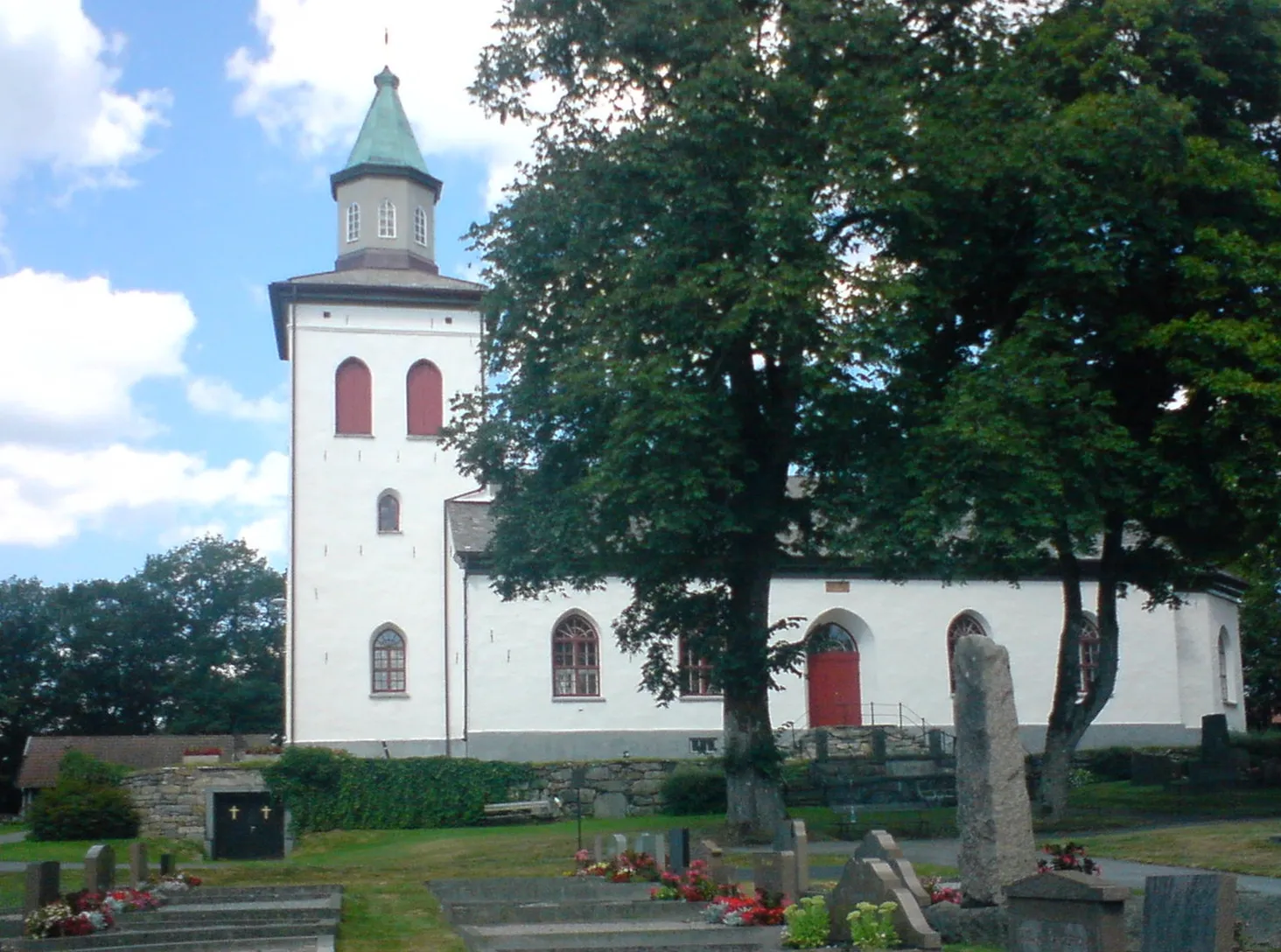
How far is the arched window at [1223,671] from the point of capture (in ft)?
139

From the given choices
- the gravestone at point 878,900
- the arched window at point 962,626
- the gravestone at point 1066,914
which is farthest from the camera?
the arched window at point 962,626

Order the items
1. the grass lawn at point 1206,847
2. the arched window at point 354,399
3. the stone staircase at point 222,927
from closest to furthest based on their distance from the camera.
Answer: the stone staircase at point 222,927
the grass lawn at point 1206,847
the arched window at point 354,399

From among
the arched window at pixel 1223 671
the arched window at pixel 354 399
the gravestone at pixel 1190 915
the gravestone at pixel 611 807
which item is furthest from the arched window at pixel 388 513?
the gravestone at pixel 1190 915

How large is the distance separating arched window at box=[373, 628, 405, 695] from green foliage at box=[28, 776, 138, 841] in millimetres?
8195

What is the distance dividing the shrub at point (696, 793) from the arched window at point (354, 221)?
19806mm

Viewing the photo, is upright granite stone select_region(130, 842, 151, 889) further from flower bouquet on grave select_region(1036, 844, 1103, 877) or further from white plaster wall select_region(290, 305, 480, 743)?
white plaster wall select_region(290, 305, 480, 743)

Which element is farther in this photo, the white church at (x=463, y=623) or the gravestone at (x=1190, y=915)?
the white church at (x=463, y=623)

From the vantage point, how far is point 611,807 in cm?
3203

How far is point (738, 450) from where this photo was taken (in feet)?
69.6

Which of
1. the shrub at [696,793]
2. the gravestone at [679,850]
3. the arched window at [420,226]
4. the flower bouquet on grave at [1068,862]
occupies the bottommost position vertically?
the shrub at [696,793]

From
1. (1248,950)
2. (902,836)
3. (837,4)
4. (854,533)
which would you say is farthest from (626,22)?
(1248,950)

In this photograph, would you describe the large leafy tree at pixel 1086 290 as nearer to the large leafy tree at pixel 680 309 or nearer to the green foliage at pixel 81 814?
the large leafy tree at pixel 680 309

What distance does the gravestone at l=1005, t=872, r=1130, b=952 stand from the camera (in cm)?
1030

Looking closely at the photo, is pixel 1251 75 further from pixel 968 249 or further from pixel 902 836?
pixel 902 836
